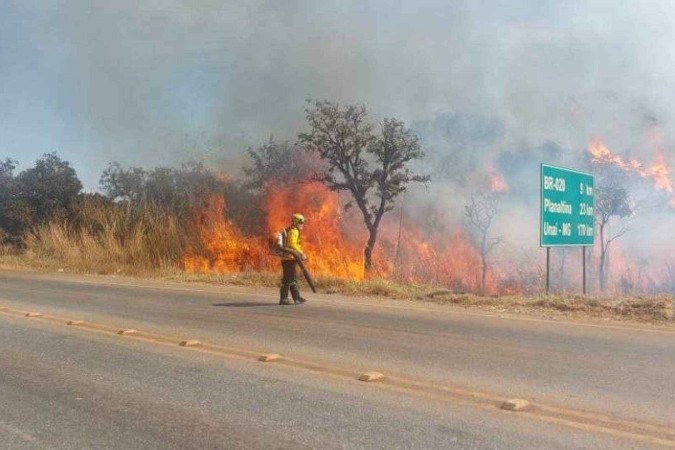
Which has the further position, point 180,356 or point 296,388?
point 180,356

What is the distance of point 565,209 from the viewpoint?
15.1 m

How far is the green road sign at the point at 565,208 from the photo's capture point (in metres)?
14.5

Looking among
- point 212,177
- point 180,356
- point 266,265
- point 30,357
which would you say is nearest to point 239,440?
point 180,356

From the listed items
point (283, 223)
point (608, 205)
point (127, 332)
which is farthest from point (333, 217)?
point (127, 332)

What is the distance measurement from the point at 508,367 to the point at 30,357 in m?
5.26

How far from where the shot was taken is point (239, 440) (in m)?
4.55

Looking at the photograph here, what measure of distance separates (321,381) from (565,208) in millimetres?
10549

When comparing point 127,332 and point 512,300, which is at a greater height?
point 512,300

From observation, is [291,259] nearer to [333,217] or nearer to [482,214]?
[333,217]

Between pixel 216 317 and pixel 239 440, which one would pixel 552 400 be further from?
pixel 216 317

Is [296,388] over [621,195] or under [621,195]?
under

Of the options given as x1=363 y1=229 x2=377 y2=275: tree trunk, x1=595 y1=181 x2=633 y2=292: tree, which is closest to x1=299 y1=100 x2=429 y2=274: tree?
x1=363 y1=229 x2=377 y2=275: tree trunk

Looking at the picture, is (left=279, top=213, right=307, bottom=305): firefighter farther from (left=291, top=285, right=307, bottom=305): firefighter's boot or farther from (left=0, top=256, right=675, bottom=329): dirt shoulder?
(left=0, top=256, right=675, bottom=329): dirt shoulder

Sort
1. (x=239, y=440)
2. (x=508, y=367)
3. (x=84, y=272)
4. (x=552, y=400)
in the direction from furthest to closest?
(x=84, y=272) → (x=508, y=367) → (x=552, y=400) → (x=239, y=440)
